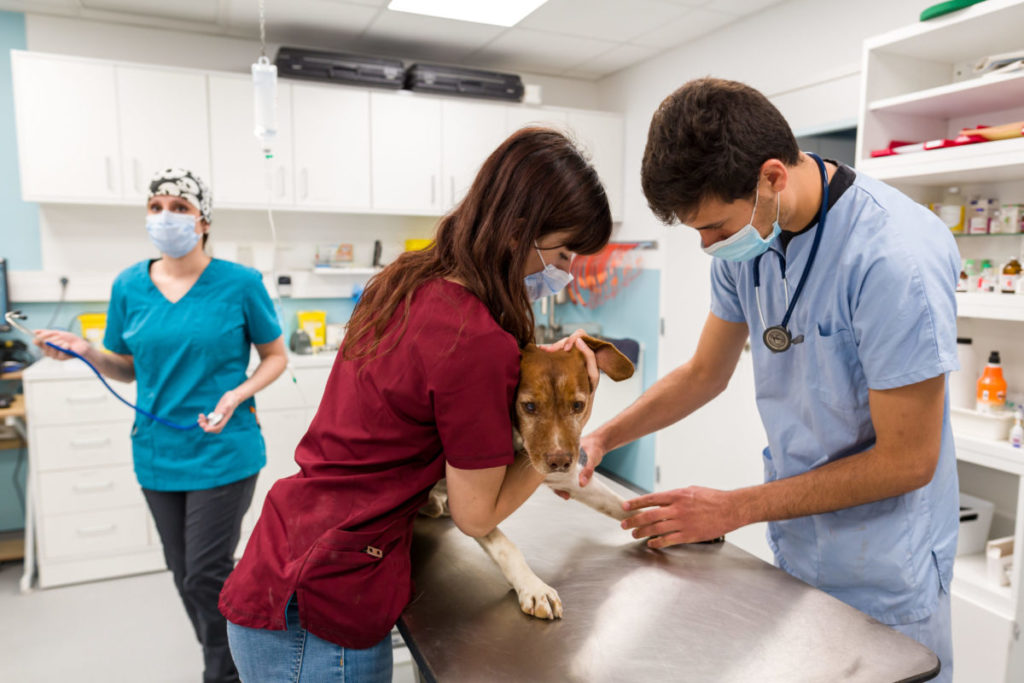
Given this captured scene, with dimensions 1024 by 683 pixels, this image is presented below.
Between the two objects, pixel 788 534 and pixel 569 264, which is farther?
pixel 788 534

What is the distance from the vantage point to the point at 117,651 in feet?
9.19

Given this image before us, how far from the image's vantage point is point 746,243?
4.26 ft

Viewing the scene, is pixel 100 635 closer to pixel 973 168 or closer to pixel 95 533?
pixel 95 533

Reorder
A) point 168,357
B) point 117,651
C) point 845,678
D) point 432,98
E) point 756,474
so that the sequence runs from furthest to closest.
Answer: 1. point 432,98
2. point 756,474
3. point 117,651
4. point 168,357
5. point 845,678

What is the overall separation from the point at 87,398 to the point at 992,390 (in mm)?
3698

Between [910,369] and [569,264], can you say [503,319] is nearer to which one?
[569,264]

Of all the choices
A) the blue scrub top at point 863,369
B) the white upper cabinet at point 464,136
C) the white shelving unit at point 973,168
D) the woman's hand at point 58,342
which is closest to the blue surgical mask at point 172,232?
the woman's hand at point 58,342

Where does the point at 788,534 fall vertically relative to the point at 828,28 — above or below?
below

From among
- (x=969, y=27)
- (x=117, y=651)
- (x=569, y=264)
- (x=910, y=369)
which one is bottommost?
(x=117, y=651)

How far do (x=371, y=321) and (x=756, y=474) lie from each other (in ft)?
9.69

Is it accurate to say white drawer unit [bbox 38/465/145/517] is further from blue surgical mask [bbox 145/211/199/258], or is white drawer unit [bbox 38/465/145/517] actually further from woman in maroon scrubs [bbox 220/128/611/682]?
woman in maroon scrubs [bbox 220/128/611/682]

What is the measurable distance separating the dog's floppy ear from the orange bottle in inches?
66.0

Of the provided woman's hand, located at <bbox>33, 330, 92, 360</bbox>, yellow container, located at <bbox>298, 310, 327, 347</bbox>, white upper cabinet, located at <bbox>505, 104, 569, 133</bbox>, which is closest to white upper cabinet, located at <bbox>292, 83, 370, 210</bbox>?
yellow container, located at <bbox>298, 310, 327, 347</bbox>

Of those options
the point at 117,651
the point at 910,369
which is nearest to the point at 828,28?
the point at 910,369
